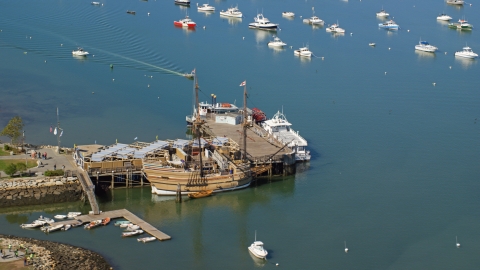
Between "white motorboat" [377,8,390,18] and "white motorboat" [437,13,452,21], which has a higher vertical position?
"white motorboat" [377,8,390,18]

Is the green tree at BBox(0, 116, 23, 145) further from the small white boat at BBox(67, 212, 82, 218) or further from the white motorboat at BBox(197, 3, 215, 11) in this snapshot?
the white motorboat at BBox(197, 3, 215, 11)

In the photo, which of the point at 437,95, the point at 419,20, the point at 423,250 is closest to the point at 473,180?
the point at 423,250

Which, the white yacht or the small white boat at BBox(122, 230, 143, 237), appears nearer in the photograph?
the small white boat at BBox(122, 230, 143, 237)

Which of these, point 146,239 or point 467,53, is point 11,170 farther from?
point 467,53

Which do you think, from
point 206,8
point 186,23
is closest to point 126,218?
point 186,23

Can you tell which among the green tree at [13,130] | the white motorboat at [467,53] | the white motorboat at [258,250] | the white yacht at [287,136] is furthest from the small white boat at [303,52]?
the white motorboat at [258,250]

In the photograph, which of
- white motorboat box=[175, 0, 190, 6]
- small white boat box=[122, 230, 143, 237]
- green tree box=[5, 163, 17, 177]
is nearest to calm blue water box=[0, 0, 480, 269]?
small white boat box=[122, 230, 143, 237]
